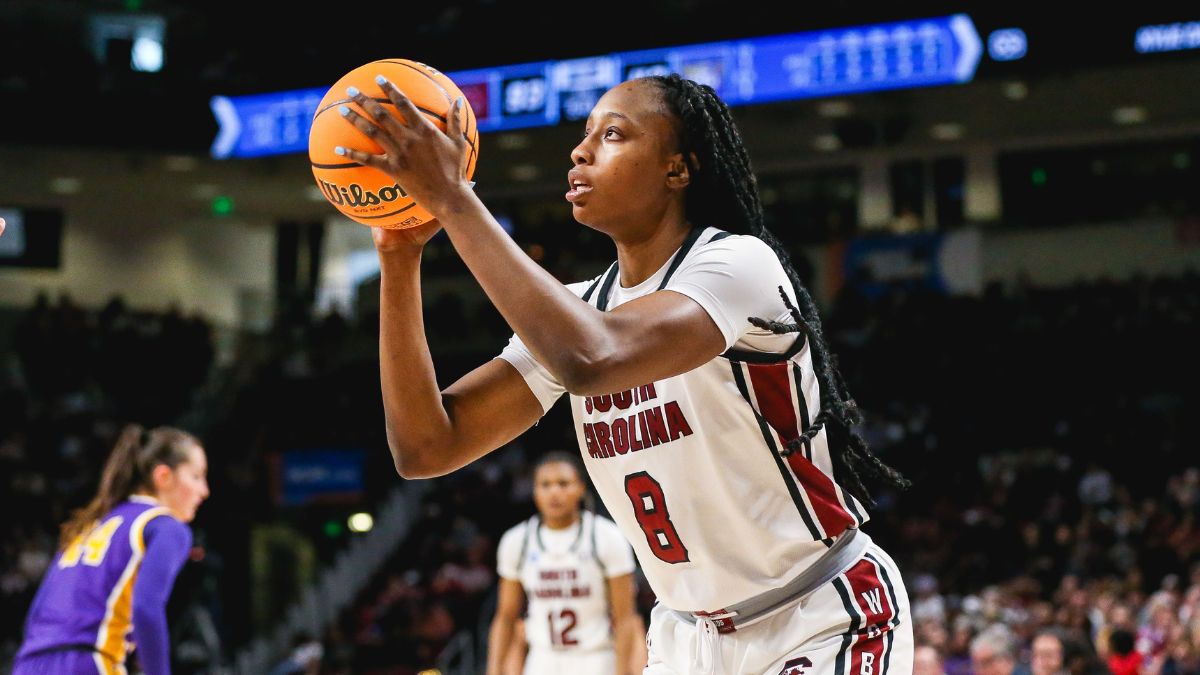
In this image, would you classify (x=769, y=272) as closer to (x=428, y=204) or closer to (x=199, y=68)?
(x=428, y=204)

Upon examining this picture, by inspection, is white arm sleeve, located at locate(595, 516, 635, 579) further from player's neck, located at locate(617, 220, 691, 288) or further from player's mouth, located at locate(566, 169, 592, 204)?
player's mouth, located at locate(566, 169, 592, 204)

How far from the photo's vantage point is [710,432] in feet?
9.84

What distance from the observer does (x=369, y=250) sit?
85.8 feet

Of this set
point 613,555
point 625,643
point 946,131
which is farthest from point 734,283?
point 946,131

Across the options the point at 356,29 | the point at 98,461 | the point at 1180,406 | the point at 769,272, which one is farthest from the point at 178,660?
the point at 769,272

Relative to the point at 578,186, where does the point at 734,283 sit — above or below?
below

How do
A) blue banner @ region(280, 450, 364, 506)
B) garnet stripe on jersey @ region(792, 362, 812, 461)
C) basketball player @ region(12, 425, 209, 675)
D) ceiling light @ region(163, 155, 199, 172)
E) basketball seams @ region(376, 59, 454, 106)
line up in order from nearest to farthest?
1. basketball seams @ region(376, 59, 454, 106)
2. garnet stripe on jersey @ region(792, 362, 812, 461)
3. basketball player @ region(12, 425, 209, 675)
4. blue banner @ region(280, 450, 364, 506)
5. ceiling light @ region(163, 155, 199, 172)

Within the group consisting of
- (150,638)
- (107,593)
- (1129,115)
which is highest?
(1129,115)

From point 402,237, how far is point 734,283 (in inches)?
29.6

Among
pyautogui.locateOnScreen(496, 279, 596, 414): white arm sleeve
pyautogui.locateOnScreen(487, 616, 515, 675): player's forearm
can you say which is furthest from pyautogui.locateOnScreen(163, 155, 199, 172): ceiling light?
pyautogui.locateOnScreen(496, 279, 596, 414): white arm sleeve

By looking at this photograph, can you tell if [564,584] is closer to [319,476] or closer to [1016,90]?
[319,476]

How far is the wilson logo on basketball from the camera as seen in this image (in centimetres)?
283

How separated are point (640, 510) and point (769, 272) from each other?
23.7 inches

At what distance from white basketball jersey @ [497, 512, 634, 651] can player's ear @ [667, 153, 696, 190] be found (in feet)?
15.1
